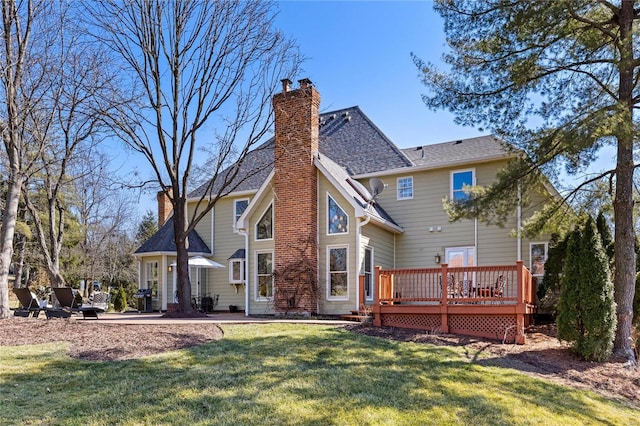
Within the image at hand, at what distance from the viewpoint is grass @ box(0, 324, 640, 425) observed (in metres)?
5.14

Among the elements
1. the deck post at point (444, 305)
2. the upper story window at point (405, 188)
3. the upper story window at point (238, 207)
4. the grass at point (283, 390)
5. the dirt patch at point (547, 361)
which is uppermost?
the upper story window at point (405, 188)

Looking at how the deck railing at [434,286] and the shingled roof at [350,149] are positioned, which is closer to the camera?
the deck railing at [434,286]

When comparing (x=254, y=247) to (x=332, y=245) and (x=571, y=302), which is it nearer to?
(x=332, y=245)

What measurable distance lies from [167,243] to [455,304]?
11.9 metres

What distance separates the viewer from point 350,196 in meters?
13.5

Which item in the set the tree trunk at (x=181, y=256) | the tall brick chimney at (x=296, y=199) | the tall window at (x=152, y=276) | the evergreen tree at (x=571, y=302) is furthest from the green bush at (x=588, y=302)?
the tall window at (x=152, y=276)

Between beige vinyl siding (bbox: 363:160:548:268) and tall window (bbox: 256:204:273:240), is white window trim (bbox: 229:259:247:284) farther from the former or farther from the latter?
beige vinyl siding (bbox: 363:160:548:268)

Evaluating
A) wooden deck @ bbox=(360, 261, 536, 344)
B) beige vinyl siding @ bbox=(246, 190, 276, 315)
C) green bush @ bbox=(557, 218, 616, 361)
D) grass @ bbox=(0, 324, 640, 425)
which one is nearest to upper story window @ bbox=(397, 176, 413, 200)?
beige vinyl siding @ bbox=(246, 190, 276, 315)

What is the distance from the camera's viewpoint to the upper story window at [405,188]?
619 inches

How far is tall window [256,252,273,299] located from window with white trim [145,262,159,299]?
5908 mm

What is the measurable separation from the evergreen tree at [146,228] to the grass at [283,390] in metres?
30.3

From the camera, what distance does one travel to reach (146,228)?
A: 127 feet

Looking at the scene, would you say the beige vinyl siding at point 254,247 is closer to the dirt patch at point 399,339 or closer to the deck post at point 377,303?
the dirt patch at point 399,339

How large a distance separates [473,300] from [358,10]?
26.7ft
